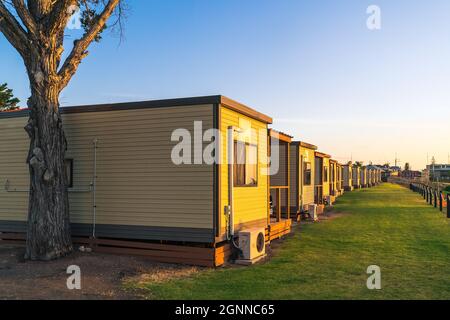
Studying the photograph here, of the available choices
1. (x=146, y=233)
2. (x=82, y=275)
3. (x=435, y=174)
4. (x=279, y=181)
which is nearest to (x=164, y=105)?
(x=146, y=233)

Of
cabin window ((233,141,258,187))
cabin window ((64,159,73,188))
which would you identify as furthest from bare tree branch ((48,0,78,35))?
cabin window ((233,141,258,187))

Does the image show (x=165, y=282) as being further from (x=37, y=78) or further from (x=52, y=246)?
(x=37, y=78)

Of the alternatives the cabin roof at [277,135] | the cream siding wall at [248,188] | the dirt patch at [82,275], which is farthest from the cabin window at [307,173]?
the dirt patch at [82,275]

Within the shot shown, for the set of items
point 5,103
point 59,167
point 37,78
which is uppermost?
point 5,103

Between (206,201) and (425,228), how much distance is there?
34.6 feet

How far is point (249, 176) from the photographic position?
11.4 meters

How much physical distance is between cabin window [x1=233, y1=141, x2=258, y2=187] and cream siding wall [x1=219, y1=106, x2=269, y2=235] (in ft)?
0.46

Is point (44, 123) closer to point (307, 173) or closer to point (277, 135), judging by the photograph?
point (277, 135)

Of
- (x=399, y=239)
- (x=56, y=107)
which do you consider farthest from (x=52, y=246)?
(x=399, y=239)

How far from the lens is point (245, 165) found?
11141 mm

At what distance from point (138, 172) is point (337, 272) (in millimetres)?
5092

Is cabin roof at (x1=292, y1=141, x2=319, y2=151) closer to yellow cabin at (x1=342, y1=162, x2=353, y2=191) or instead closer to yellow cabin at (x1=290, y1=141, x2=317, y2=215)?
yellow cabin at (x1=290, y1=141, x2=317, y2=215)

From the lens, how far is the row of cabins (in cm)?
941

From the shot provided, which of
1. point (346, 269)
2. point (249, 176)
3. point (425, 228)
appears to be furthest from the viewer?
point (425, 228)
